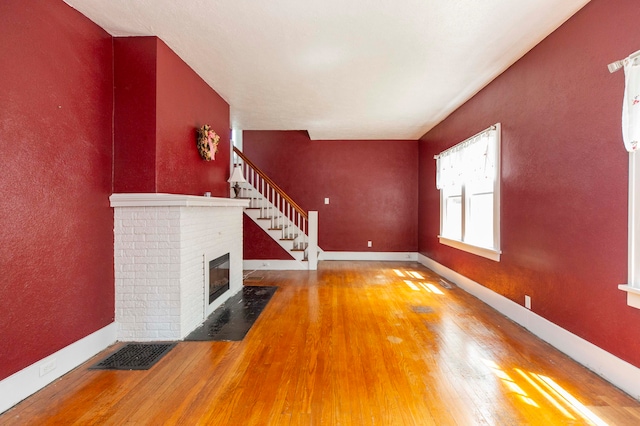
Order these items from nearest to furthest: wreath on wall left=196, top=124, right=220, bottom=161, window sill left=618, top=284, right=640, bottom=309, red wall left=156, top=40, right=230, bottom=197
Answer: window sill left=618, top=284, right=640, bottom=309 < red wall left=156, top=40, right=230, bottom=197 < wreath on wall left=196, top=124, right=220, bottom=161

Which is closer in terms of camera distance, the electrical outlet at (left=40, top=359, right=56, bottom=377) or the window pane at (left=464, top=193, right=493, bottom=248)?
the electrical outlet at (left=40, top=359, right=56, bottom=377)

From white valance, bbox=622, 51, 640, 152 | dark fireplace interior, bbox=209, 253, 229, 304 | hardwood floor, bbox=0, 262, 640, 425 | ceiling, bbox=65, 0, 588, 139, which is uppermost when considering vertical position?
ceiling, bbox=65, 0, 588, 139

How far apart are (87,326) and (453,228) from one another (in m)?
5.01

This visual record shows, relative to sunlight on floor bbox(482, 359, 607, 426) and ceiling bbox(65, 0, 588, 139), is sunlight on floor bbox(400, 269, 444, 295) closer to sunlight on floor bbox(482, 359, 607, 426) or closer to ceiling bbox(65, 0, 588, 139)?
sunlight on floor bbox(482, 359, 607, 426)

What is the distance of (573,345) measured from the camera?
248 cm

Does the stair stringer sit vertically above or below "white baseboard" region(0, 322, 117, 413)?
above

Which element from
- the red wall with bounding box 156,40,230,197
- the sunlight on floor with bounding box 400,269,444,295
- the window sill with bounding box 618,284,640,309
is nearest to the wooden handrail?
the red wall with bounding box 156,40,230,197

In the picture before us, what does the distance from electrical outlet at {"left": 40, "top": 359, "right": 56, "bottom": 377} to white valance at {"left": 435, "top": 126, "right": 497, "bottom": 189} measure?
4.48m

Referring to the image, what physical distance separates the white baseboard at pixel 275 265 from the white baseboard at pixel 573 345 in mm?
3250

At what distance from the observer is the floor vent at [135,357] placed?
2383mm

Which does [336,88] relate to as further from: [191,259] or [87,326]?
[87,326]

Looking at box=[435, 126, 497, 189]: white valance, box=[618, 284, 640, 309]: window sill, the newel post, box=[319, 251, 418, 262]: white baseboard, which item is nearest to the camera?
box=[618, 284, 640, 309]: window sill

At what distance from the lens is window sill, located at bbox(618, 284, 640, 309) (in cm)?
194

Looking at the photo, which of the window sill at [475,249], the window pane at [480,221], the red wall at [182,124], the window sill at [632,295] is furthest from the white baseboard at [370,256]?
the window sill at [632,295]
